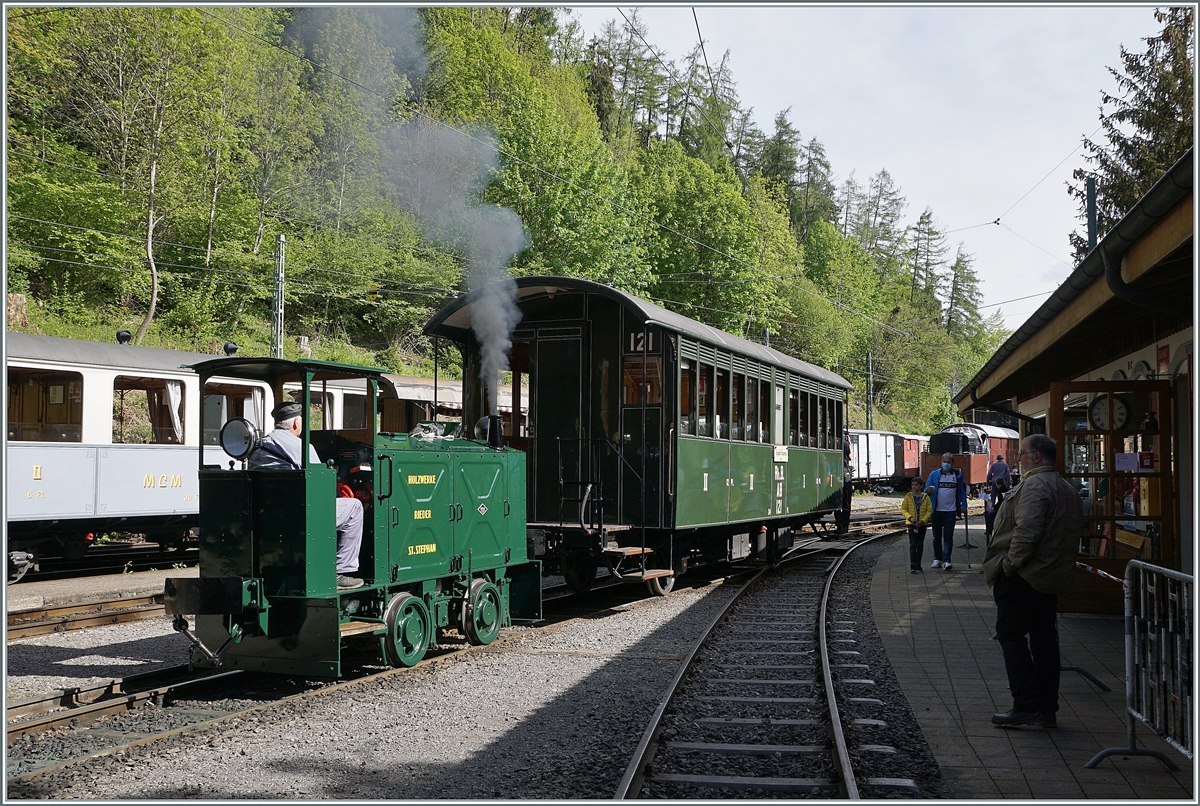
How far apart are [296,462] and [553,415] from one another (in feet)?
16.6

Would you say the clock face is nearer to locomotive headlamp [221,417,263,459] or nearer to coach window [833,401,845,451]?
locomotive headlamp [221,417,263,459]

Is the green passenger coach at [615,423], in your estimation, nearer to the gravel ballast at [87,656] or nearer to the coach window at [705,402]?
the coach window at [705,402]

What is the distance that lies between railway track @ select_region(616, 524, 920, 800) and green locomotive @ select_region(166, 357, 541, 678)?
90.1 inches

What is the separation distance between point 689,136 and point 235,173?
39525 millimetres

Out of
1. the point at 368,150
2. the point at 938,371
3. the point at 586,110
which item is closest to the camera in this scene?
the point at 368,150

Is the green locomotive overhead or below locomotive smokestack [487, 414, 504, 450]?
below

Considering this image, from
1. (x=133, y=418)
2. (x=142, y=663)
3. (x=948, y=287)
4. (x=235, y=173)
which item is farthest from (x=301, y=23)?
(x=948, y=287)

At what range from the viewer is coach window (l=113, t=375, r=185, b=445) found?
1380cm

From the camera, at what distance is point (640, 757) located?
532cm

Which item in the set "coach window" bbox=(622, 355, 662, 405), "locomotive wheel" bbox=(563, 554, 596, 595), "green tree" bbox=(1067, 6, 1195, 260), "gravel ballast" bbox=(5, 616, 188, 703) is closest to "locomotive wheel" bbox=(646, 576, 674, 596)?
"locomotive wheel" bbox=(563, 554, 596, 595)

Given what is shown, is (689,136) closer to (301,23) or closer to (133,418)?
(301,23)

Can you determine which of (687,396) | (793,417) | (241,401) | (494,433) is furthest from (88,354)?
(793,417)

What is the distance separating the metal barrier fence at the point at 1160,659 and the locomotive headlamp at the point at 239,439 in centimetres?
577

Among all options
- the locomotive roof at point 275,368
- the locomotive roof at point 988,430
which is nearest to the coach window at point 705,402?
the locomotive roof at point 275,368
